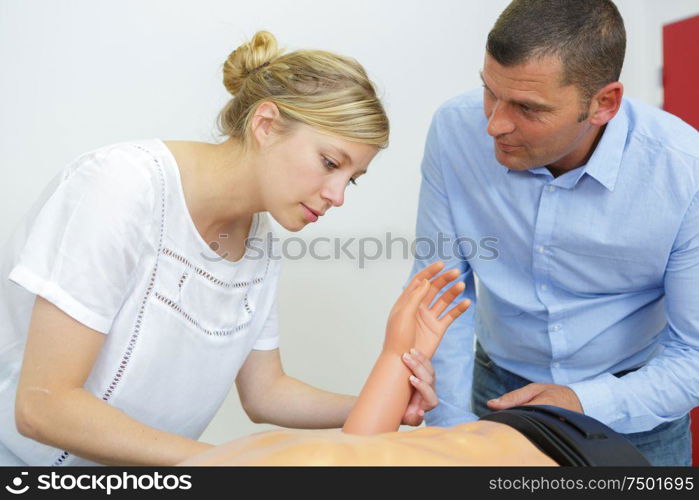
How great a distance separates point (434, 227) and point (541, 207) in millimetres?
228

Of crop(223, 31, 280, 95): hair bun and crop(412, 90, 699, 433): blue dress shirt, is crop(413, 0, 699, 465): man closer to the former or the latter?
crop(412, 90, 699, 433): blue dress shirt

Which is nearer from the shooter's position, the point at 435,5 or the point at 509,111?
the point at 509,111

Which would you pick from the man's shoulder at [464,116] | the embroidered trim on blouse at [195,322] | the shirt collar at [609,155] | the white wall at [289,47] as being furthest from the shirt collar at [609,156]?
the white wall at [289,47]

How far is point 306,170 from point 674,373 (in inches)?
28.7

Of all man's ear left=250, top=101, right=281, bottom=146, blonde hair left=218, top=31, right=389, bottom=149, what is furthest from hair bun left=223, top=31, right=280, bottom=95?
man's ear left=250, top=101, right=281, bottom=146

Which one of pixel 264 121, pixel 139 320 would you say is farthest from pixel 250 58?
pixel 139 320

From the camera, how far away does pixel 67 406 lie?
100 cm

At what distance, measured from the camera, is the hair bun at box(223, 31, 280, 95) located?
130cm

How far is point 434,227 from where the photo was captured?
1.54 m

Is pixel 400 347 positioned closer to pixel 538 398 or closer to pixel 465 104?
pixel 538 398

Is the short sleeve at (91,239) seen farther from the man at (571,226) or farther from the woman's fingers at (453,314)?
the man at (571,226)
